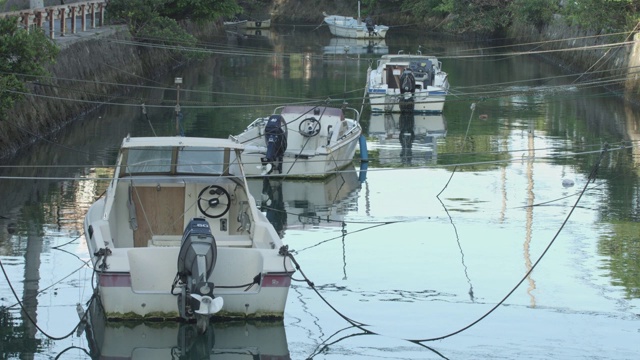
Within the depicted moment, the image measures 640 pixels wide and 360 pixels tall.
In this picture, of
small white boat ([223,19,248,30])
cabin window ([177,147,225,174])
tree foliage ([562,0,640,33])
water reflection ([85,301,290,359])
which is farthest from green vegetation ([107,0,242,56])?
small white boat ([223,19,248,30])

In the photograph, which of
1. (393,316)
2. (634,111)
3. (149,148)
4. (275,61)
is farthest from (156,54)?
(393,316)

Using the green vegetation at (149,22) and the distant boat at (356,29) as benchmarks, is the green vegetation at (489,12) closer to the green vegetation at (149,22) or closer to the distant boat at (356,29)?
the distant boat at (356,29)

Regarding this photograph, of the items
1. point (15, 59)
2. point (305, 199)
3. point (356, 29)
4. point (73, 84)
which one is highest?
point (356, 29)

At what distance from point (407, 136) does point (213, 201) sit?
56.2ft

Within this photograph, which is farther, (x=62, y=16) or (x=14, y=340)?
(x=62, y=16)

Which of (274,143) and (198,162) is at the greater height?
(198,162)

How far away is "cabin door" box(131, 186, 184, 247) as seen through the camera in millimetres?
17844

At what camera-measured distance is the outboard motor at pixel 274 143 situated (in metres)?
25.8

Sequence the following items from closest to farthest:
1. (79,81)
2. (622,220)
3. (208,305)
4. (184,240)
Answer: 1. (208,305)
2. (184,240)
3. (622,220)
4. (79,81)

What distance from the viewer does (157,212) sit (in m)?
18.0

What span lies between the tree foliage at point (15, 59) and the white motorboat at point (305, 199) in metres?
5.38

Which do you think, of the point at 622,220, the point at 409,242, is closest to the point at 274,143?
the point at 409,242

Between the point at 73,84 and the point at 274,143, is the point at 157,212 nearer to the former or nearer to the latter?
the point at 274,143

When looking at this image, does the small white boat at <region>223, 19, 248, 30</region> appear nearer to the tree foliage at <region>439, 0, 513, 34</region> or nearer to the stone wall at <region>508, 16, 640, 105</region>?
the tree foliage at <region>439, 0, 513, 34</region>
